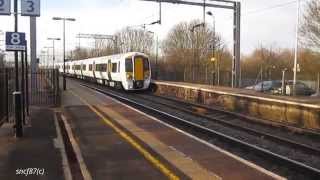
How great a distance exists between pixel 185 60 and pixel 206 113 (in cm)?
4479

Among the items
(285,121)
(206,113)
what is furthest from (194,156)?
(206,113)

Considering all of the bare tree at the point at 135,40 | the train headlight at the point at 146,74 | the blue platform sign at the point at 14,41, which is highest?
the bare tree at the point at 135,40

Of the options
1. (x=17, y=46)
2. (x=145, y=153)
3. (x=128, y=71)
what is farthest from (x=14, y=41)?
(x=128, y=71)

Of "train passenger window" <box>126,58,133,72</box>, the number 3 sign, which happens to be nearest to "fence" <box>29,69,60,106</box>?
"train passenger window" <box>126,58,133,72</box>

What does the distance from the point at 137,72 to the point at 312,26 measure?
1588 centimetres

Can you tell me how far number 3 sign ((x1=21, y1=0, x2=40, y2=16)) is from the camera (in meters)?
13.3

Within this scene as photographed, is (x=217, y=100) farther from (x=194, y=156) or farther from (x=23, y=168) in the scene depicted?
(x=23, y=168)

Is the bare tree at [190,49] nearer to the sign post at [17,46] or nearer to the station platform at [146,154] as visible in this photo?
the station platform at [146,154]

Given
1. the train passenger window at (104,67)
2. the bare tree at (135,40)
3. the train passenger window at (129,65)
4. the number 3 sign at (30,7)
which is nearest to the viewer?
the number 3 sign at (30,7)

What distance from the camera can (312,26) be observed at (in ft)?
136

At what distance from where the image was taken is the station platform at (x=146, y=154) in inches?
364

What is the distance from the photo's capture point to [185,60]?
6744 centimetres

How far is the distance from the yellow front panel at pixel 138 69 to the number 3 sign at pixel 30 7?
899 inches

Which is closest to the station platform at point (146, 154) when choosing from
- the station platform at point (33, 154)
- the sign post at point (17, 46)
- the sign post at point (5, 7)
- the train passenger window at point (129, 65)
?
the station platform at point (33, 154)
